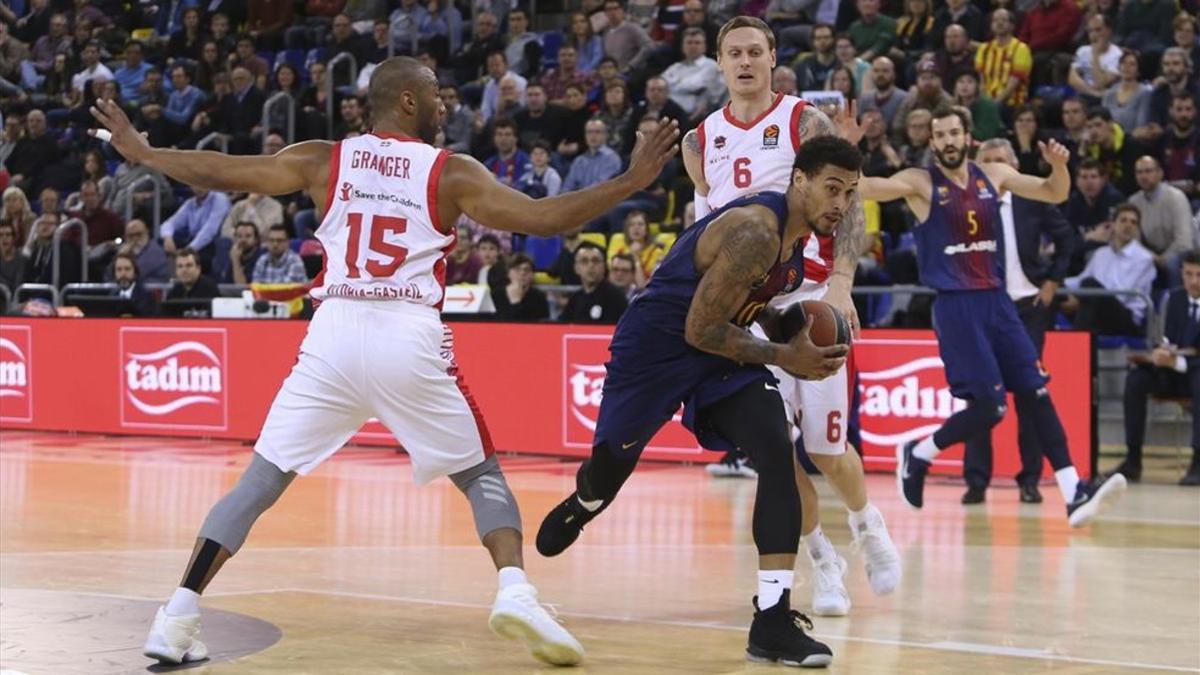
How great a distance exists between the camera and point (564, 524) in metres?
7.58

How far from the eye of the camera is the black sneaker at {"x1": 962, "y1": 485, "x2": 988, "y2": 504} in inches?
492

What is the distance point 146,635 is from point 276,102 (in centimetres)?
1682

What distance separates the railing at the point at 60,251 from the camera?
21.2 m

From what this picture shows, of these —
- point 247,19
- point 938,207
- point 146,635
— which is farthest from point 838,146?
point 247,19

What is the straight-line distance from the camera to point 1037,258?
45.3 ft

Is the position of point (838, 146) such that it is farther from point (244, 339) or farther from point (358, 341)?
point (244, 339)

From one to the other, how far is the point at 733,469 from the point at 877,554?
639 cm

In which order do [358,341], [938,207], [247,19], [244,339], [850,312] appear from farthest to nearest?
[247,19], [244,339], [938,207], [850,312], [358,341]

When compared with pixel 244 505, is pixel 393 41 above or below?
above

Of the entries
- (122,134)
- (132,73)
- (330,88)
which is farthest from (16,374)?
(122,134)

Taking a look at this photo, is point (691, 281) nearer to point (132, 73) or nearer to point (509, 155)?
point (509, 155)

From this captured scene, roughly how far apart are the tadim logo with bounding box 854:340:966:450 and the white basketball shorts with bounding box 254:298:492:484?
783cm

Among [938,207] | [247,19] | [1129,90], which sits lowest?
[938,207]

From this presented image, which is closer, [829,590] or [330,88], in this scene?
[829,590]
